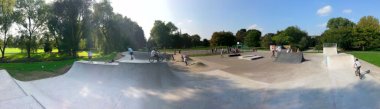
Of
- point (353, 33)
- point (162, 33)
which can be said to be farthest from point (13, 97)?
point (353, 33)

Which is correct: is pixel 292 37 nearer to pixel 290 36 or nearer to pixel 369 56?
pixel 290 36

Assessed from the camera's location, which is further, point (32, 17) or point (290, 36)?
point (32, 17)

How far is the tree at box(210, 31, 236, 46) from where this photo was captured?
2.36m

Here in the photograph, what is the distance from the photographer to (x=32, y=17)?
2404mm

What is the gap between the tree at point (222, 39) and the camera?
7.74 feet

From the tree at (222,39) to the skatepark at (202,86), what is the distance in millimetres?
216

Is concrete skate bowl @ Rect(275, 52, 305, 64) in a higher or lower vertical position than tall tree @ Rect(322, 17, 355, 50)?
lower

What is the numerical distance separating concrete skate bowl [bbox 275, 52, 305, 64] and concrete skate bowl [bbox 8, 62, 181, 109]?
1019 mm

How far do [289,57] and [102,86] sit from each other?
1.90 metres

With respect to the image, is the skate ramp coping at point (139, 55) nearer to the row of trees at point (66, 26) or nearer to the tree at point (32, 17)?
the row of trees at point (66, 26)

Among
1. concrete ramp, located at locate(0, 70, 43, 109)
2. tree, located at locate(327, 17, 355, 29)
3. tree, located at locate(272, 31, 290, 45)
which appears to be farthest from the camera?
concrete ramp, located at locate(0, 70, 43, 109)

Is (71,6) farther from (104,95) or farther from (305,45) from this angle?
(305,45)

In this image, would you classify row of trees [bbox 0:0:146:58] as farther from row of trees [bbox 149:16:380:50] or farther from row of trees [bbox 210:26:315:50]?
row of trees [bbox 210:26:315:50]

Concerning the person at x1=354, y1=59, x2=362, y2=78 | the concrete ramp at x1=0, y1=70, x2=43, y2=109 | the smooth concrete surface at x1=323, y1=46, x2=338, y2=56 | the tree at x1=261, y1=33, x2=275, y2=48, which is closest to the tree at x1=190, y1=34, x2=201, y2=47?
the tree at x1=261, y1=33, x2=275, y2=48
